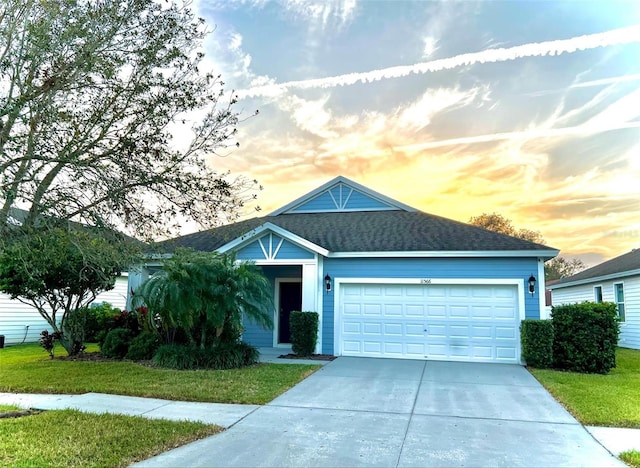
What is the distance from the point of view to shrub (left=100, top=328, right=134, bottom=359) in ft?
37.4

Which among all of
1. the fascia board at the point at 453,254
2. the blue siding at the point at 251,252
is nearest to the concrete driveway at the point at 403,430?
the fascia board at the point at 453,254

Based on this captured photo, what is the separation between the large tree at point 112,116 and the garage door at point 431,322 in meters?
6.16

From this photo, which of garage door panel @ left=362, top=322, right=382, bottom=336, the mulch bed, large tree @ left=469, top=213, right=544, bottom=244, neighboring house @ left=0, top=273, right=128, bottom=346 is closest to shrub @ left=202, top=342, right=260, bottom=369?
the mulch bed

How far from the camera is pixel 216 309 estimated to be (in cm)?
1009

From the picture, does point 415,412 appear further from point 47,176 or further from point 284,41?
point 284,41

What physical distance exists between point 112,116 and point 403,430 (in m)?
6.38

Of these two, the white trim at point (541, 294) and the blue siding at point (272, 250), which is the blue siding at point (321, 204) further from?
the white trim at point (541, 294)

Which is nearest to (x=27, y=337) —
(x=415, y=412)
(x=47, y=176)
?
(x=47, y=176)

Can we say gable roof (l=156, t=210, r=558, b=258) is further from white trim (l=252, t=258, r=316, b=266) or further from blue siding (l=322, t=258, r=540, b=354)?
white trim (l=252, t=258, r=316, b=266)

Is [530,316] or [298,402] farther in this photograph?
[530,316]

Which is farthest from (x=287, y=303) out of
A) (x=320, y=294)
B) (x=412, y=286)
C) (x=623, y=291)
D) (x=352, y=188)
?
Result: (x=623, y=291)

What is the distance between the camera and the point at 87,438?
5.08 metres

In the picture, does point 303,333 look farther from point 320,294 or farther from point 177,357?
point 177,357

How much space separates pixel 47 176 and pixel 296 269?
8850 millimetres
